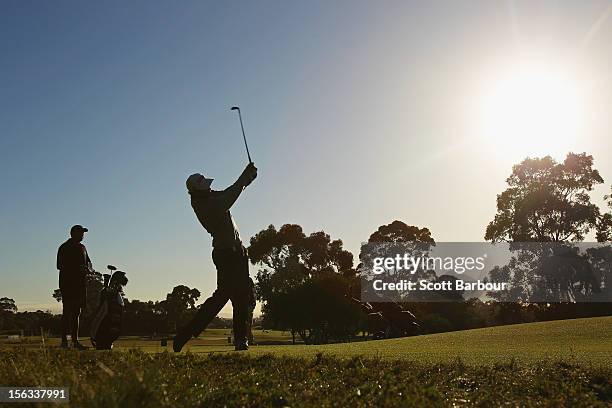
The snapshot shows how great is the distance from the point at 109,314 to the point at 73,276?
1102 mm

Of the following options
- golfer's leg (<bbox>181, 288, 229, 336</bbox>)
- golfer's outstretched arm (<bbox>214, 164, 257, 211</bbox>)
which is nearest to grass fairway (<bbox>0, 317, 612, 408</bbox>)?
golfer's leg (<bbox>181, 288, 229, 336</bbox>)

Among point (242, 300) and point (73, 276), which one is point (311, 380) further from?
point (73, 276)

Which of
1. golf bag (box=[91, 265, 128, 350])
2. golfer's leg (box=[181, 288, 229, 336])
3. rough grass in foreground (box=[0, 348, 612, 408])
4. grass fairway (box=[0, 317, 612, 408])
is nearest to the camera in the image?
rough grass in foreground (box=[0, 348, 612, 408])

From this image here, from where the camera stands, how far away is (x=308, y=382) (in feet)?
24.3

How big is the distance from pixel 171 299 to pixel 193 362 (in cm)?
6748

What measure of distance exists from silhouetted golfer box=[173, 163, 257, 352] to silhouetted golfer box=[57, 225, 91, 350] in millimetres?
2629

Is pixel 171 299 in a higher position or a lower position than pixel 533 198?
lower

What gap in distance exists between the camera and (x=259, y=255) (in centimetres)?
6938

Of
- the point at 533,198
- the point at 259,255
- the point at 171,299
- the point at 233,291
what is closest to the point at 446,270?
the point at 533,198

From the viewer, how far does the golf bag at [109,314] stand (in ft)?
39.1

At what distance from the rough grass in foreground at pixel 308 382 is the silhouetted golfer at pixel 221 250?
136 centimetres

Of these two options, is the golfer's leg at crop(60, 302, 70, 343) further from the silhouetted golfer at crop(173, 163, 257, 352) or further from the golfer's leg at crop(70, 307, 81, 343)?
the silhouetted golfer at crop(173, 163, 257, 352)

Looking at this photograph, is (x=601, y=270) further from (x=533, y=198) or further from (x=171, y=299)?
(x=171, y=299)

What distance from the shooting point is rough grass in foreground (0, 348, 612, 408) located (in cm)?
550
